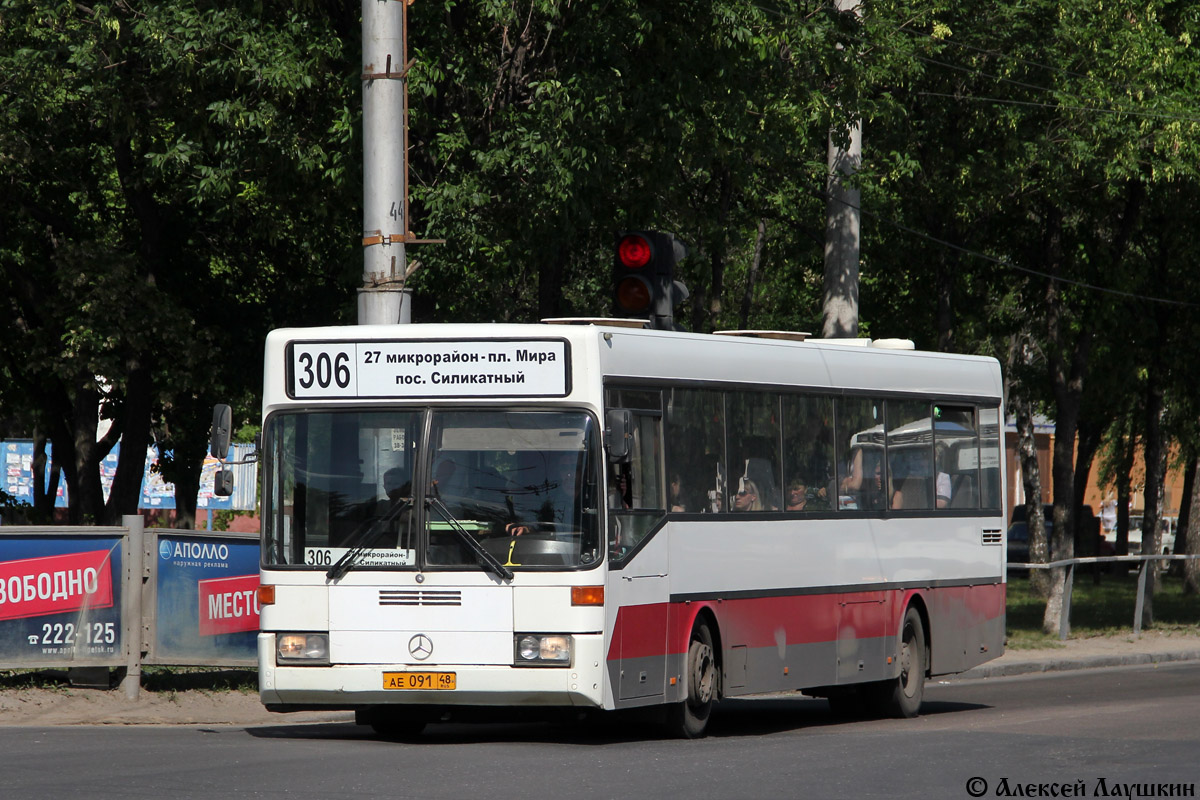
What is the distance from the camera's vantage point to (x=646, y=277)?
14.2 m

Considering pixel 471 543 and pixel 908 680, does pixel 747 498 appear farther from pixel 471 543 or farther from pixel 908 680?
pixel 908 680

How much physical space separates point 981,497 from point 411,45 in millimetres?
6770

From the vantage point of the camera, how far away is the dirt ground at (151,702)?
1395 centimetres

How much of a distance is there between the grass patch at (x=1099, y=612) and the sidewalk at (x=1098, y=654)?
0.41m

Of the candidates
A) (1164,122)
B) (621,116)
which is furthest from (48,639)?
(1164,122)

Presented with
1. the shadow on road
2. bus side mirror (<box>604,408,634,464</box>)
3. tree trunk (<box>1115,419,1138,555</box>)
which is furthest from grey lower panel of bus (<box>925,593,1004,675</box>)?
tree trunk (<box>1115,419,1138,555</box>)

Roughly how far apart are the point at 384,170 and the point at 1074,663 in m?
11.5

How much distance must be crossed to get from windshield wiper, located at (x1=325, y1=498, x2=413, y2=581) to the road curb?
9.68 metres

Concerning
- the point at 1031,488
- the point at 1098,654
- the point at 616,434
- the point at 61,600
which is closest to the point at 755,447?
the point at 616,434

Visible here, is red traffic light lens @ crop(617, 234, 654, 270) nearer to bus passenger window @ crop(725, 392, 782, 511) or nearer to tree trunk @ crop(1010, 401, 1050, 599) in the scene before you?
bus passenger window @ crop(725, 392, 782, 511)

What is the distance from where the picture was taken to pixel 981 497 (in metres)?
16.6

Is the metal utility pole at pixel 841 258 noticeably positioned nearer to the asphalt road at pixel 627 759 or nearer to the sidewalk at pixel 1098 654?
the sidewalk at pixel 1098 654

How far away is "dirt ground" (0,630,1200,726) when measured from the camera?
13953 mm

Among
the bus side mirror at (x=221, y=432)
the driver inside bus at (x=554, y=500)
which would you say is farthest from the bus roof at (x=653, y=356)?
the driver inside bus at (x=554, y=500)
